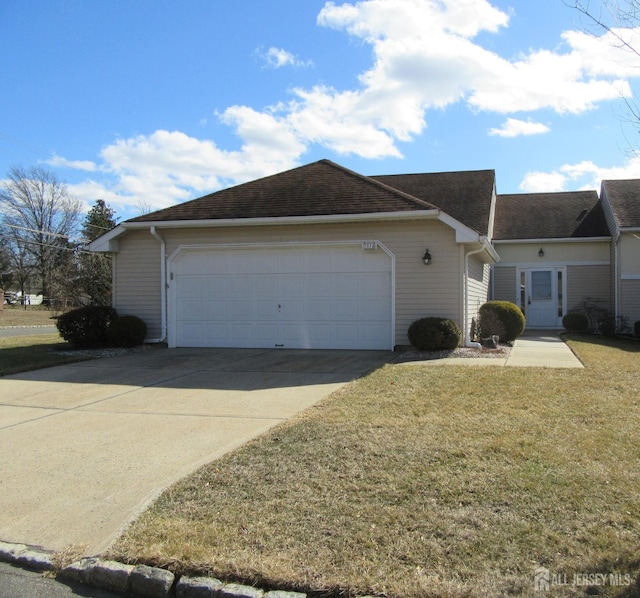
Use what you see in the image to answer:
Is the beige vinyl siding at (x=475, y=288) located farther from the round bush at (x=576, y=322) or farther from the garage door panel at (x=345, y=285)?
the round bush at (x=576, y=322)

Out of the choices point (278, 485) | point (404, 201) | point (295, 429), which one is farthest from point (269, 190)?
point (278, 485)

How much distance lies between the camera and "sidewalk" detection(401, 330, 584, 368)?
33.7 ft

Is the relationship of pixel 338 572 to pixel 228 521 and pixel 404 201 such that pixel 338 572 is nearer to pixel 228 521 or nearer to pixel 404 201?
pixel 228 521

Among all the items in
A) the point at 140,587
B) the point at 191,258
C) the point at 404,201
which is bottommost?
the point at 140,587

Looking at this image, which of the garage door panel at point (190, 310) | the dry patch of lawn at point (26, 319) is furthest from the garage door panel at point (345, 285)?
the dry patch of lawn at point (26, 319)

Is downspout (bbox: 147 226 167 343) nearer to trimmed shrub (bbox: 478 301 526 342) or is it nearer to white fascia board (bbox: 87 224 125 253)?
white fascia board (bbox: 87 224 125 253)

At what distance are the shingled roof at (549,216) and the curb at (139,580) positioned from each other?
19.0 metres

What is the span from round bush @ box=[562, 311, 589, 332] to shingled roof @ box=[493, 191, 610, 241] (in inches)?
120

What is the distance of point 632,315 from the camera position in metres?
17.9

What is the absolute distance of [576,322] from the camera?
18.6m

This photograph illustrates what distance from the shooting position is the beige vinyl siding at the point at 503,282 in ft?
66.5

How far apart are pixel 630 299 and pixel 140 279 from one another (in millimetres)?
15294

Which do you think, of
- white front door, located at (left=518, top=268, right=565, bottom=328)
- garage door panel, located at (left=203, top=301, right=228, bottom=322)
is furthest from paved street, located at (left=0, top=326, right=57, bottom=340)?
white front door, located at (left=518, top=268, right=565, bottom=328)

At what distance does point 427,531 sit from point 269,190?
12.2 m
